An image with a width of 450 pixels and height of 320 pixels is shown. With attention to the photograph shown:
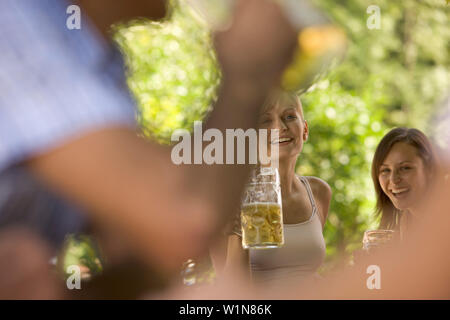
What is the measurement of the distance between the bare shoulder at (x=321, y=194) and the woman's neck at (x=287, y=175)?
94mm

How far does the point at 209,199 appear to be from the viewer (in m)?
2.64

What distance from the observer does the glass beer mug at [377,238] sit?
8.80ft

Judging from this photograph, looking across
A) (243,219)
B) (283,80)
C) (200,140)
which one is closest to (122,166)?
(200,140)

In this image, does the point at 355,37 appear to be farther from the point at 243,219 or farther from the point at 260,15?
the point at 243,219

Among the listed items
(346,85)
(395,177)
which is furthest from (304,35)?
(395,177)

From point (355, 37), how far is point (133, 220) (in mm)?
1257

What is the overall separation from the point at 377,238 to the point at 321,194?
318 mm

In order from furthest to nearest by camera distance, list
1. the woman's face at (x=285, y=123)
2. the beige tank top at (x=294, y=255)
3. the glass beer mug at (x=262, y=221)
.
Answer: the woman's face at (x=285, y=123), the beige tank top at (x=294, y=255), the glass beer mug at (x=262, y=221)

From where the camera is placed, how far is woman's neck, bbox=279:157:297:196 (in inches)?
104

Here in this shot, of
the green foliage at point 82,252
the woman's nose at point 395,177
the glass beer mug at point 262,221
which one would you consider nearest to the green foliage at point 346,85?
the woman's nose at point 395,177

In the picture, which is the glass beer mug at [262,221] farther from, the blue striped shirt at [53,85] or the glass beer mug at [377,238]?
the blue striped shirt at [53,85]

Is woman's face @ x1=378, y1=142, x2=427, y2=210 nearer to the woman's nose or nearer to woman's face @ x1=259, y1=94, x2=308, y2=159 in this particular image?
the woman's nose

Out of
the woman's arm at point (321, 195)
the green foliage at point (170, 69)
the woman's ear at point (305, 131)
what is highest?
the green foliage at point (170, 69)

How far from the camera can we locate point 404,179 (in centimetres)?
265
